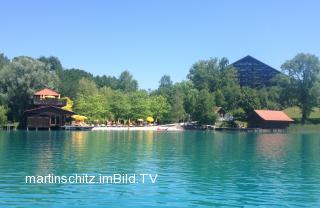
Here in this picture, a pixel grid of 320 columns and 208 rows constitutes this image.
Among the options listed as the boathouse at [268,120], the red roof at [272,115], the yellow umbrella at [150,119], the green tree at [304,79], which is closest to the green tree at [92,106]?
the yellow umbrella at [150,119]

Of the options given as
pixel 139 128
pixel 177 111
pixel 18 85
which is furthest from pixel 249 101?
pixel 18 85

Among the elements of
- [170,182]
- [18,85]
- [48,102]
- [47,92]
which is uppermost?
[18,85]

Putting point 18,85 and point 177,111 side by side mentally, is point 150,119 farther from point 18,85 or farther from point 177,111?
point 18,85

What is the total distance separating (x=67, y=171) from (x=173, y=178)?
521 centimetres

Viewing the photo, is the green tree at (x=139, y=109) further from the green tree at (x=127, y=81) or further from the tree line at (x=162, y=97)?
the green tree at (x=127, y=81)

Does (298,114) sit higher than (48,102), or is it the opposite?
(48,102)

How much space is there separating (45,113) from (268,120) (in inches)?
1549

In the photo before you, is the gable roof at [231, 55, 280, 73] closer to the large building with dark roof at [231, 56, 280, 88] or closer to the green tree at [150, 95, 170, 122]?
the large building with dark roof at [231, 56, 280, 88]

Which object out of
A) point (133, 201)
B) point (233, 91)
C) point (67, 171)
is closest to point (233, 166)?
point (67, 171)

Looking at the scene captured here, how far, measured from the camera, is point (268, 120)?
8762 cm

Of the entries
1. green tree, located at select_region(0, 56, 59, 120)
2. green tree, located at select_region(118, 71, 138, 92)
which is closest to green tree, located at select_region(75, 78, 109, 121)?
green tree, located at select_region(0, 56, 59, 120)

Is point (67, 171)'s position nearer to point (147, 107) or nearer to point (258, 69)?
point (147, 107)

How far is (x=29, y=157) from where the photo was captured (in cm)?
2919

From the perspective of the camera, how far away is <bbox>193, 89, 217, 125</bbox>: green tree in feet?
292
